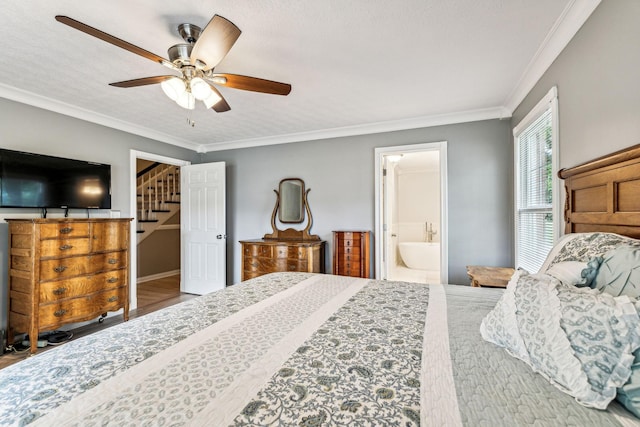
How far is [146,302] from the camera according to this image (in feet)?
13.1

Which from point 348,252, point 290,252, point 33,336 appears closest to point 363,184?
point 348,252

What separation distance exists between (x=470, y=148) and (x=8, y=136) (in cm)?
465

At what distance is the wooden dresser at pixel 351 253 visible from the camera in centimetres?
357

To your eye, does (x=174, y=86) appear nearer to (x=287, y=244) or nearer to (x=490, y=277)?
(x=287, y=244)

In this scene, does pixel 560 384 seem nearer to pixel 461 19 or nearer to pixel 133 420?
pixel 133 420

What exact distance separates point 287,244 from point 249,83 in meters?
2.21

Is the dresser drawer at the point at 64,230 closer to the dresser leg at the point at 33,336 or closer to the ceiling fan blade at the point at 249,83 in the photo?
the dresser leg at the point at 33,336

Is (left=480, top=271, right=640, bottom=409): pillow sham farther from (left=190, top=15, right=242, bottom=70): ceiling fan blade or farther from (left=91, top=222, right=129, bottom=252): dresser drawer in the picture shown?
(left=91, top=222, right=129, bottom=252): dresser drawer

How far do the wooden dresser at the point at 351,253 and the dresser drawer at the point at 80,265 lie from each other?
244 cm

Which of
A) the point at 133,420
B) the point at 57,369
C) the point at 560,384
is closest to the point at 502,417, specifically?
the point at 560,384

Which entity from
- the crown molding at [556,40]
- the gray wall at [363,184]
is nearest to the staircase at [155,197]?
the gray wall at [363,184]

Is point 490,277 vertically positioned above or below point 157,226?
below

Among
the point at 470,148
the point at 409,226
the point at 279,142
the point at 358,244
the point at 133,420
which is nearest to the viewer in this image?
the point at 133,420

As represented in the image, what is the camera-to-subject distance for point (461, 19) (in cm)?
170
